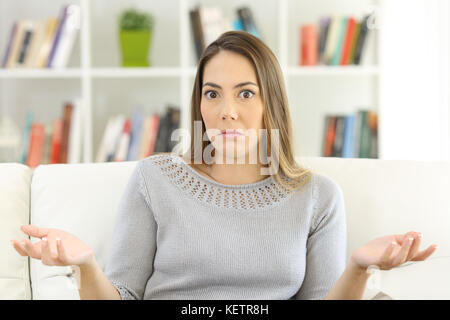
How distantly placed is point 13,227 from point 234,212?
1.72 feet

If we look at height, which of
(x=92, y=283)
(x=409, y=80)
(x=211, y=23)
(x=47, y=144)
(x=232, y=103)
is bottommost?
(x=92, y=283)

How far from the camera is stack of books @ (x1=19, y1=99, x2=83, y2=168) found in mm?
2484

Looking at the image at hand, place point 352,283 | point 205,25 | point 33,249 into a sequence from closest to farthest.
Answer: point 33,249 < point 352,283 < point 205,25

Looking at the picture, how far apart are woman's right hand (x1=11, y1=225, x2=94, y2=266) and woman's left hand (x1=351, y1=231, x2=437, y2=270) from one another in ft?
1.43

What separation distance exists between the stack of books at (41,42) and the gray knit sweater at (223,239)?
56.5 inches

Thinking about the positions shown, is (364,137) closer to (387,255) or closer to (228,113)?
(228,113)

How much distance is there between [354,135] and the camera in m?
2.52

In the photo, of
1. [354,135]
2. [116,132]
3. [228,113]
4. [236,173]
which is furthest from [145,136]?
[228,113]

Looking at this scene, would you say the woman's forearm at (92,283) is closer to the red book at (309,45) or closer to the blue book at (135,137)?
the blue book at (135,137)

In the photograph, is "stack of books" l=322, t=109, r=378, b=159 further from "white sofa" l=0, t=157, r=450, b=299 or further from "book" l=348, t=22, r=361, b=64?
"white sofa" l=0, t=157, r=450, b=299

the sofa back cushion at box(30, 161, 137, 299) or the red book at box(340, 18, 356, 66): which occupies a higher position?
the red book at box(340, 18, 356, 66)

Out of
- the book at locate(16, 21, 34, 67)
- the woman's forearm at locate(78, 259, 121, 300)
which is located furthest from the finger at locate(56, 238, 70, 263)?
the book at locate(16, 21, 34, 67)

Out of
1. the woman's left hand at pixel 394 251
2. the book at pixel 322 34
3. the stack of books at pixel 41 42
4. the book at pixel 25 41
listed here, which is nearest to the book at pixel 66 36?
the stack of books at pixel 41 42
